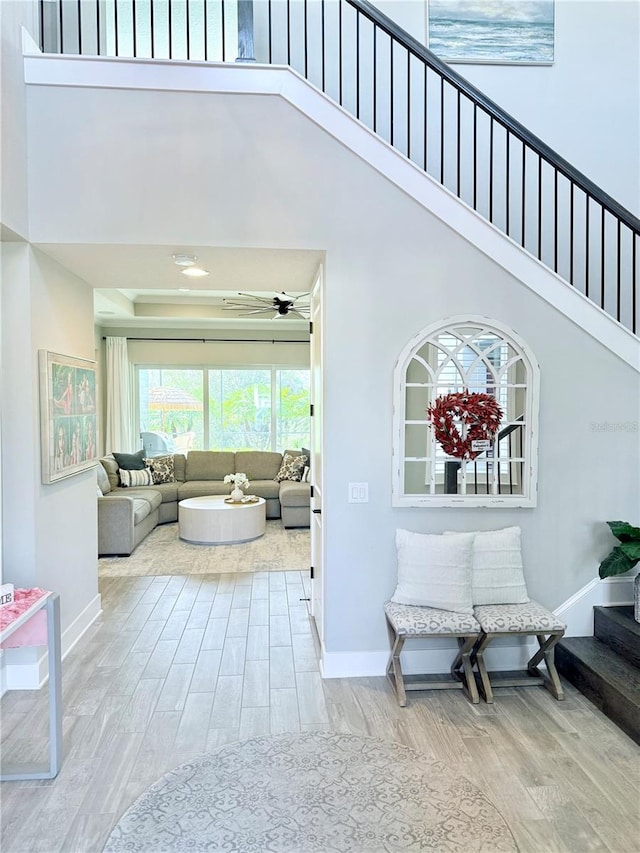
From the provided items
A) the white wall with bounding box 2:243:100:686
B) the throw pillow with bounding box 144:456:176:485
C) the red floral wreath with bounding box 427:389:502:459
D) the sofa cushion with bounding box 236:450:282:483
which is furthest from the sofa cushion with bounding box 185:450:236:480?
the red floral wreath with bounding box 427:389:502:459

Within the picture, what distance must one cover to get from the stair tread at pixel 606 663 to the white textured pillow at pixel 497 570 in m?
0.42

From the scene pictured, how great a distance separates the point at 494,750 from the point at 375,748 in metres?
0.54

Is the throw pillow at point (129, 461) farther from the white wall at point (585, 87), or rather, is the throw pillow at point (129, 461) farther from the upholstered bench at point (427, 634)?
the white wall at point (585, 87)

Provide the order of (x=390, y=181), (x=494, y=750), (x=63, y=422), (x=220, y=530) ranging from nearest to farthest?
(x=494, y=750) → (x=390, y=181) → (x=63, y=422) → (x=220, y=530)

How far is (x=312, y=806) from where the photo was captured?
82.7 inches

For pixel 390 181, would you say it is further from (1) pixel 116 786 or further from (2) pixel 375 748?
(1) pixel 116 786

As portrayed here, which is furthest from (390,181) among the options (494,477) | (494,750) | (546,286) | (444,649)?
(494,750)

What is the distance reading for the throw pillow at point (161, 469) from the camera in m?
7.67

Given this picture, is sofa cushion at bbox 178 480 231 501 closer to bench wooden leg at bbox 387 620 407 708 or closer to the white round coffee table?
the white round coffee table

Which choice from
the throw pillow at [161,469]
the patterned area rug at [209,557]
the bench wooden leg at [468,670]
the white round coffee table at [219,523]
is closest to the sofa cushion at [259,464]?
the throw pillow at [161,469]

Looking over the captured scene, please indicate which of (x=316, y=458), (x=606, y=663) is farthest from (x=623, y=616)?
(x=316, y=458)

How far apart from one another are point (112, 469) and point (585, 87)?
6.49 m

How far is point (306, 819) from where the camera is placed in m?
2.03

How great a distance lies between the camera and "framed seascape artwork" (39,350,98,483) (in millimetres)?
3117
